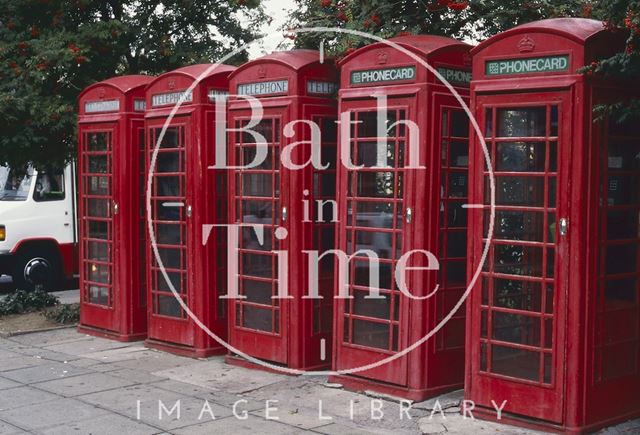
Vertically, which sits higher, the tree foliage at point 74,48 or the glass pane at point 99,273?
the tree foliage at point 74,48

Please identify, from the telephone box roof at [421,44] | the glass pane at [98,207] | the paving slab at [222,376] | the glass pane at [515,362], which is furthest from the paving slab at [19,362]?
the glass pane at [515,362]

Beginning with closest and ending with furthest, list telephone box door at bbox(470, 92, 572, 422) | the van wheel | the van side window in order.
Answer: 1. telephone box door at bbox(470, 92, 572, 422)
2. the van wheel
3. the van side window

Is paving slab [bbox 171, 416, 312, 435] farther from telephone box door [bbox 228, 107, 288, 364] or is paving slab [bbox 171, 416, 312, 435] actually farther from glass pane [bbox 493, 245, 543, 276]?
glass pane [bbox 493, 245, 543, 276]

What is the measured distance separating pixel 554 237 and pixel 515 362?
1.02 metres

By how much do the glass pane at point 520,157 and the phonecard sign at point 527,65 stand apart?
0.54m

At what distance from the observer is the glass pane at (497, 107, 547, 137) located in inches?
248

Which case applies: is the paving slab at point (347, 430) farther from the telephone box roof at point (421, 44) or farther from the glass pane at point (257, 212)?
the telephone box roof at point (421, 44)

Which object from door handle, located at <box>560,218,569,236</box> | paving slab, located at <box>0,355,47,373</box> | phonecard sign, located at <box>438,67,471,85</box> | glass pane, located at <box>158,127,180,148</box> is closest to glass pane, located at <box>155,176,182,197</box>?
glass pane, located at <box>158,127,180,148</box>

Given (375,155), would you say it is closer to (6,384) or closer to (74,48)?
Result: (6,384)

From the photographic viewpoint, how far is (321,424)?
670cm

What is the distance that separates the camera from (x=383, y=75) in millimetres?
7383

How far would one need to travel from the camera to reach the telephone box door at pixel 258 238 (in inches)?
327

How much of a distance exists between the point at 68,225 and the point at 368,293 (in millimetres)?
8985

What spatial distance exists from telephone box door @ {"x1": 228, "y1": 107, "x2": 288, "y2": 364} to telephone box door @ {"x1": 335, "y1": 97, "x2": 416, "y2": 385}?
83 cm
